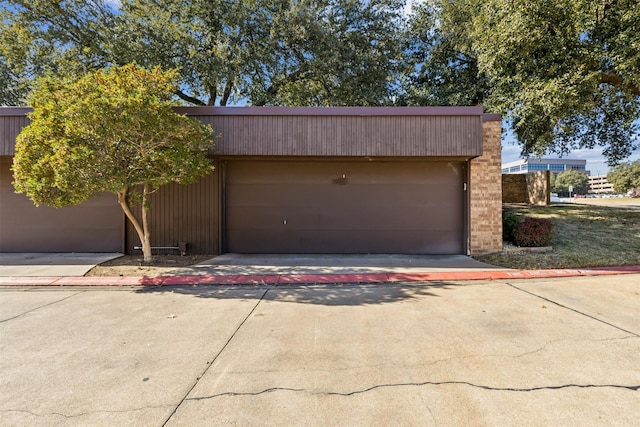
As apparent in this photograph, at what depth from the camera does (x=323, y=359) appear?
351cm

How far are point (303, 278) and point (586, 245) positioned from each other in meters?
8.31

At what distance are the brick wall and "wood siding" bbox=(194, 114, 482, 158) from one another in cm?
98

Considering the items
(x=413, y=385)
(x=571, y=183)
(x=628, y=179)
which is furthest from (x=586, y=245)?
(x=571, y=183)

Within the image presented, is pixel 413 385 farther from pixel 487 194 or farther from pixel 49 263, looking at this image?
pixel 49 263

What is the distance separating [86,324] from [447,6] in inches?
678

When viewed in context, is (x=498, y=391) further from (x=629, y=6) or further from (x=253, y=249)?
(x=629, y=6)

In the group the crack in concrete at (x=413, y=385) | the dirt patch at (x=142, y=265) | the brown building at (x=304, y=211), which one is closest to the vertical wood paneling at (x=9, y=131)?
the brown building at (x=304, y=211)

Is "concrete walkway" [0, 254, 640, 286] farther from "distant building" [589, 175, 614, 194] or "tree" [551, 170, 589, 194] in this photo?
"distant building" [589, 175, 614, 194]

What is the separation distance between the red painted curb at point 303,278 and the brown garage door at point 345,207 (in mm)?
2649

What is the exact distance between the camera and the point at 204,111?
9.01 metres

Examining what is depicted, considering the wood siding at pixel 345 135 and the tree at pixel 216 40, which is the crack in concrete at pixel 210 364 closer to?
the wood siding at pixel 345 135

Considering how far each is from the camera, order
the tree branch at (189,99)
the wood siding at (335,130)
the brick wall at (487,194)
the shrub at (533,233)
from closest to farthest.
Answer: the wood siding at (335,130) → the shrub at (533,233) → the brick wall at (487,194) → the tree branch at (189,99)

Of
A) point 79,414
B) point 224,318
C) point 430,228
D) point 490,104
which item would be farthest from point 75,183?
point 490,104

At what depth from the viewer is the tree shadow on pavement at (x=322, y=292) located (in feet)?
18.6
